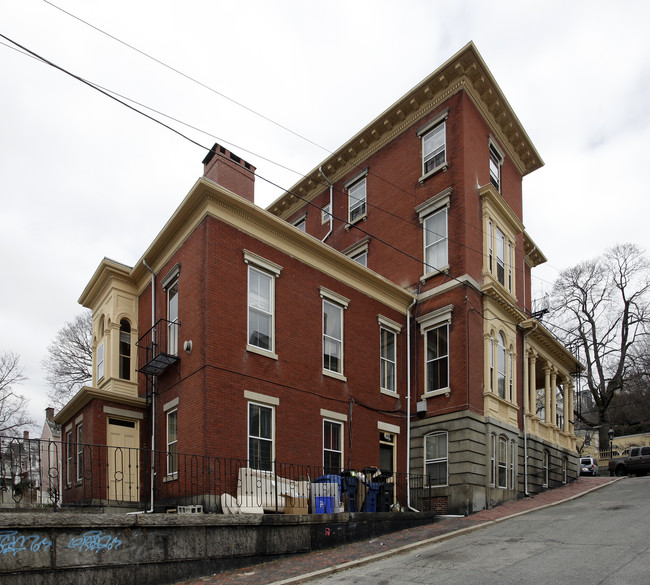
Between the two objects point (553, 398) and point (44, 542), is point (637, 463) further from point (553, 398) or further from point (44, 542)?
point (44, 542)

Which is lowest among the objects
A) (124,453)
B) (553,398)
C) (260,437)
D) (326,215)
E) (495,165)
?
(124,453)

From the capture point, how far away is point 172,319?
17.2 m

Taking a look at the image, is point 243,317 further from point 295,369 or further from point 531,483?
point 531,483

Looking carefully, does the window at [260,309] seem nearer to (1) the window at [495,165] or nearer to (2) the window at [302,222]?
(1) the window at [495,165]

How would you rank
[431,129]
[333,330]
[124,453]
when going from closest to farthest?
1. [124,453]
2. [333,330]
3. [431,129]

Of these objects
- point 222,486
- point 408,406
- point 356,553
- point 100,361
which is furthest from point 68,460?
point 408,406

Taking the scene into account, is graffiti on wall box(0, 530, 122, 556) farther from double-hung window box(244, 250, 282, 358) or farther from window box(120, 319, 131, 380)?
window box(120, 319, 131, 380)

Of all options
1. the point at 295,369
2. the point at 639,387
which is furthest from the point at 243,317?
the point at 639,387

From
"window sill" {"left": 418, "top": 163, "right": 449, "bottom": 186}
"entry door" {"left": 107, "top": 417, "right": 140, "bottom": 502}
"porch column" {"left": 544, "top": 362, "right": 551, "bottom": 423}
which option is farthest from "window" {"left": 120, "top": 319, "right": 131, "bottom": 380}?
"porch column" {"left": 544, "top": 362, "right": 551, "bottom": 423}

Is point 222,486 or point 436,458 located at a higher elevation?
point 222,486

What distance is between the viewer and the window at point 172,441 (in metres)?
15.5

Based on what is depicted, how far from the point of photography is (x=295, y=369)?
55.2 feet

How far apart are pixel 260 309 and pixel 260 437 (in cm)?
339

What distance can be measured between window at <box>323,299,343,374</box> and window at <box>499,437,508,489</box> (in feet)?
22.2
